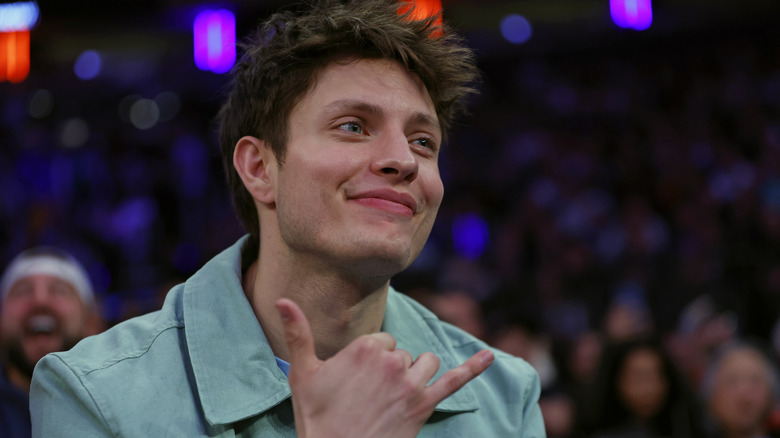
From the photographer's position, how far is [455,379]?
1.59 m

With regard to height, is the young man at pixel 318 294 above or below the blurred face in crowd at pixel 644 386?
above

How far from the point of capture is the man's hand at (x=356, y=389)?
5.01ft

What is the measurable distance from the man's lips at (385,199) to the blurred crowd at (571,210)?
3.02ft

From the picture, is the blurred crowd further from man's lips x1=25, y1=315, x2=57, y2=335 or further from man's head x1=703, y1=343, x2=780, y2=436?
man's lips x1=25, y1=315, x2=57, y2=335

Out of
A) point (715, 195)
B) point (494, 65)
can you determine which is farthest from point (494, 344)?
point (494, 65)

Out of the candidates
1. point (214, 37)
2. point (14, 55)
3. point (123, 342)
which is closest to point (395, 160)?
point (123, 342)

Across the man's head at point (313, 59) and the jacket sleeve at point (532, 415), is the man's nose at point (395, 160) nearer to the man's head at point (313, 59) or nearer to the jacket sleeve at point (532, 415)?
the man's head at point (313, 59)

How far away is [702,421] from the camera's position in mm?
4031

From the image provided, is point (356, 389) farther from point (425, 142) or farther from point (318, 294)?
point (425, 142)

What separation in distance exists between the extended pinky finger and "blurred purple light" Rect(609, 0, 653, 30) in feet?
28.0

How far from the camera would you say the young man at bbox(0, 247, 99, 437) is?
3365 mm

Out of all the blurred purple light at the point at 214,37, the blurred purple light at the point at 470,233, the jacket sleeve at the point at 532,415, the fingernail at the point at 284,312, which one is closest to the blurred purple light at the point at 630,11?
the blurred purple light at the point at 470,233

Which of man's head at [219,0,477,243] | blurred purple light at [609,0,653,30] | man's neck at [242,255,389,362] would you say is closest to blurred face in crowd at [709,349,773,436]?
man's head at [219,0,477,243]

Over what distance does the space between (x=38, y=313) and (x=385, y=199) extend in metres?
2.20
